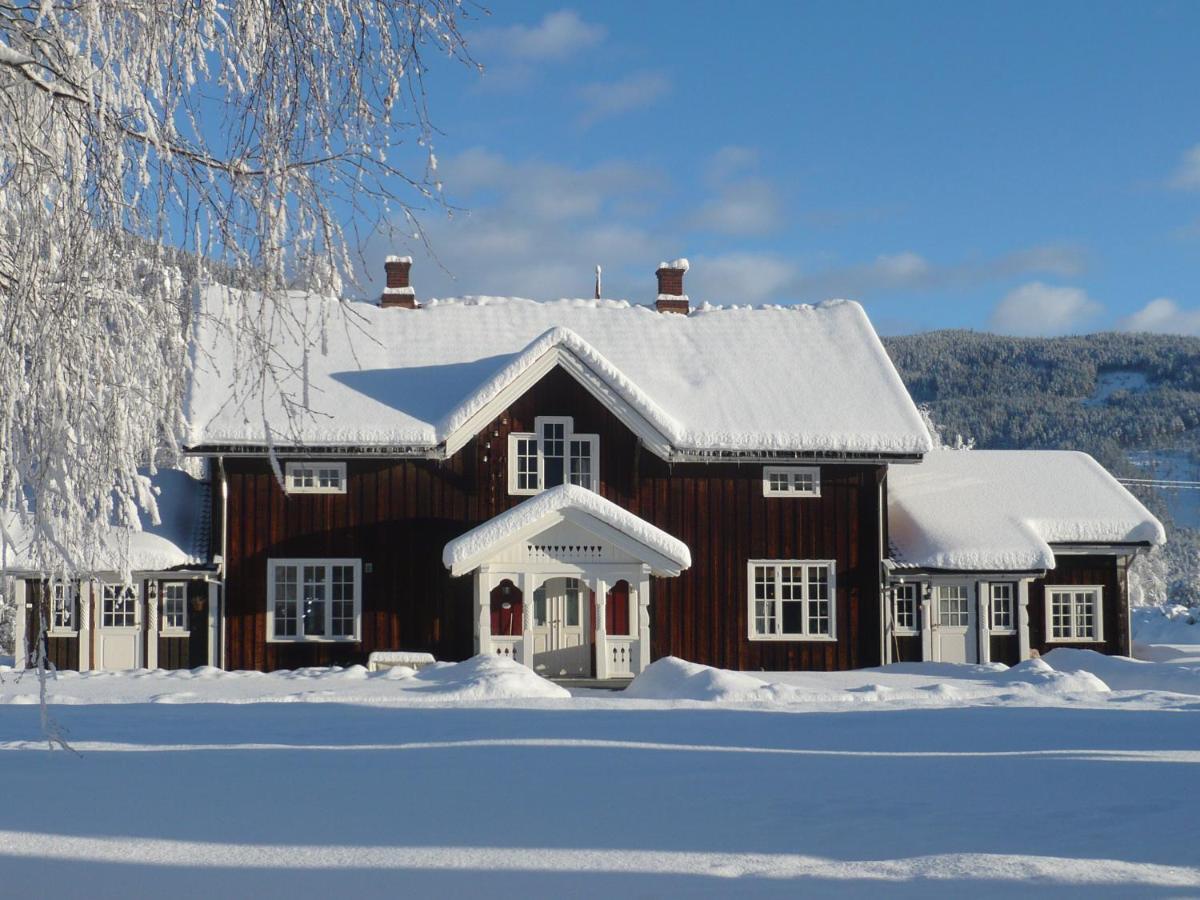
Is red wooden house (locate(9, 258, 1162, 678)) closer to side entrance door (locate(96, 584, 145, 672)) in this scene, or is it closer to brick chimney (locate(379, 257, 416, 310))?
side entrance door (locate(96, 584, 145, 672))

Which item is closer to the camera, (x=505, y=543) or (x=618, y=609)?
(x=505, y=543)

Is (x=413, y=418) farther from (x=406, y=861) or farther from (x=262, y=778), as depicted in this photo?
(x=406, y=861)

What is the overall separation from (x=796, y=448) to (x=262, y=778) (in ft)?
55.4

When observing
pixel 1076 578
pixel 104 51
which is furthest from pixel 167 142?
pixel 1076 578

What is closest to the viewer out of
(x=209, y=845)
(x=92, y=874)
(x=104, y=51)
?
(x=104, y=51)

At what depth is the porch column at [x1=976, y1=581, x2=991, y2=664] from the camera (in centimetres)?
2544

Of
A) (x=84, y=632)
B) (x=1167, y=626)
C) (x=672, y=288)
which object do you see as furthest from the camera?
(x=1167, y=626)

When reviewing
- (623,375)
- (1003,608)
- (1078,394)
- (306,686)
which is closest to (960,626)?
(1003,608)

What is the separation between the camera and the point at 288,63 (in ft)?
19.2

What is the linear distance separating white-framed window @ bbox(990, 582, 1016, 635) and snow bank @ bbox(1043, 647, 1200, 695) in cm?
235

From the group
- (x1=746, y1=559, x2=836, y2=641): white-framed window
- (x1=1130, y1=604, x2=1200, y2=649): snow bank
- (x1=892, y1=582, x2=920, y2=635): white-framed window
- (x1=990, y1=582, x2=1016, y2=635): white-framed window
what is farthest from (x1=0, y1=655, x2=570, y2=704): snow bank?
(x1=1130, y1=604, x2=1200, y2=649): snow bank

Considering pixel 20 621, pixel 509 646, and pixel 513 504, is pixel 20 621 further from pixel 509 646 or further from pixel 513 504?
pixel 513 504

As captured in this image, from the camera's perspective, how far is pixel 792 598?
2477 cm

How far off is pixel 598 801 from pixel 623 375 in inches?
646
